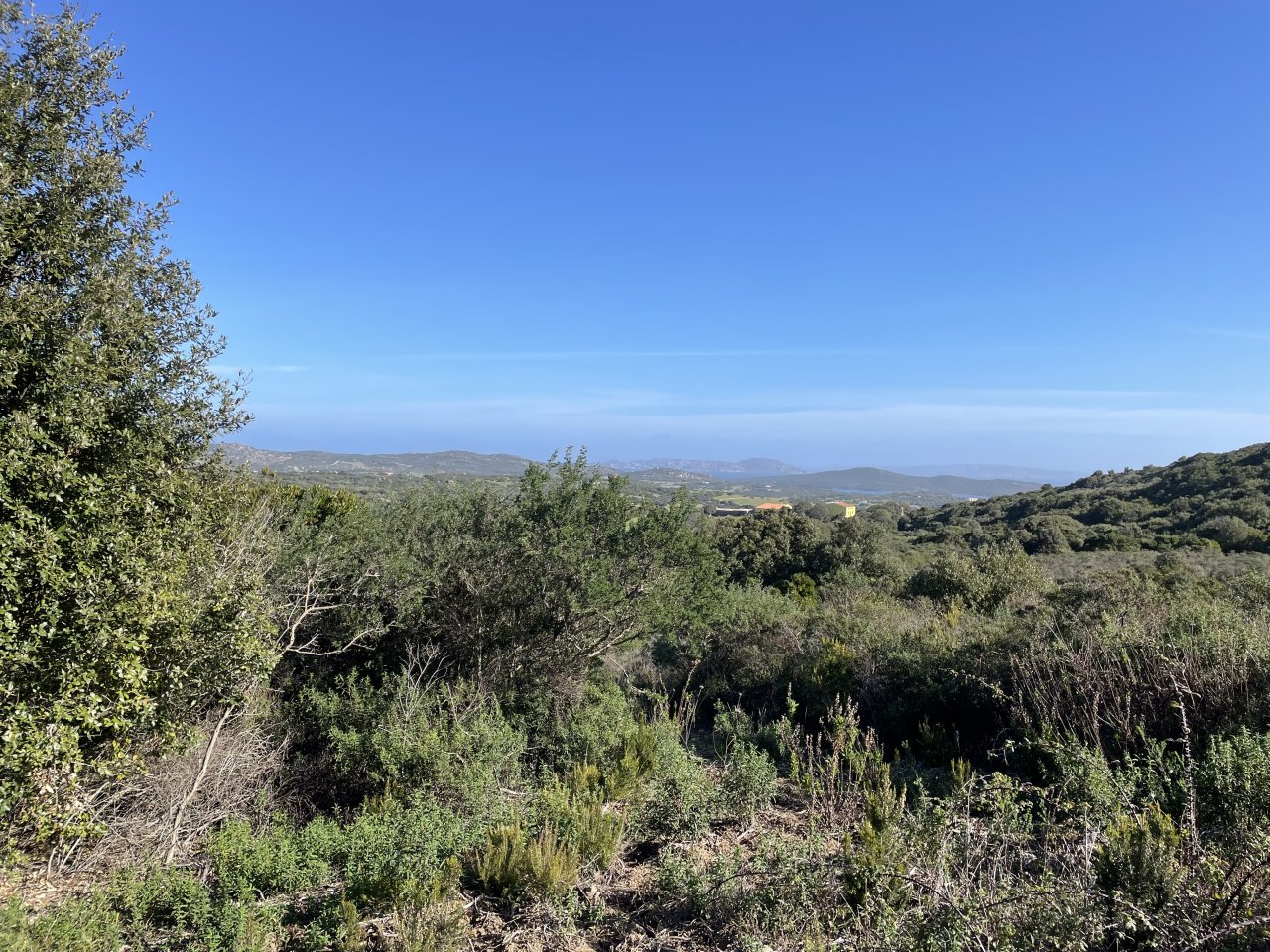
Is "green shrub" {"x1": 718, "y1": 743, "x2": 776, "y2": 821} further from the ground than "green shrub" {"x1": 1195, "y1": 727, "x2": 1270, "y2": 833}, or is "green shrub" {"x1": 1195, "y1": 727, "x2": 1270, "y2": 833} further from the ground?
"green shrub" {"x1": 1195, "y1": 727, "x2": 1270, "y2": 833}

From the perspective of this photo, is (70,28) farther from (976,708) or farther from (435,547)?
(976,708)

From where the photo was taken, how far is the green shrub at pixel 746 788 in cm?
584

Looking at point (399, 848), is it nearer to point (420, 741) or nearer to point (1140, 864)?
point (420, 741)

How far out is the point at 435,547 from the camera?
1025 cm

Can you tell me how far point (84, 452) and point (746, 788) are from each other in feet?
20.9

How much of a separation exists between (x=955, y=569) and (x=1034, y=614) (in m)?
5.83

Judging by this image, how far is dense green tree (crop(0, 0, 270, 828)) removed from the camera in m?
3.98

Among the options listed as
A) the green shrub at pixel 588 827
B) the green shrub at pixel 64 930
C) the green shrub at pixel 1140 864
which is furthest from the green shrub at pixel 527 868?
the green shrub at pixel 1140 864

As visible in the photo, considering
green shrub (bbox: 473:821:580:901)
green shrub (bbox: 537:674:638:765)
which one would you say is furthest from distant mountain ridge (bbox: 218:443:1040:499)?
green shrub (bbox: 473:821:580:901)

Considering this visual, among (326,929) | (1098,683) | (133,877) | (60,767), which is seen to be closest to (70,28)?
(60,767)

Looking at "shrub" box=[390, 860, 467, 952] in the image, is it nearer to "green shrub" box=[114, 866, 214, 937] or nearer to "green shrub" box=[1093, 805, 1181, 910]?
"green shrub" box=[114, 866, 214, 937]

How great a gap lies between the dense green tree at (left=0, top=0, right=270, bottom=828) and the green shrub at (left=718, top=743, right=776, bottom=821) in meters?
4.88

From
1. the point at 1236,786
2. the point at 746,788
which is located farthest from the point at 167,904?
the point at 1236,786

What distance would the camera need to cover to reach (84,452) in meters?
4.54
